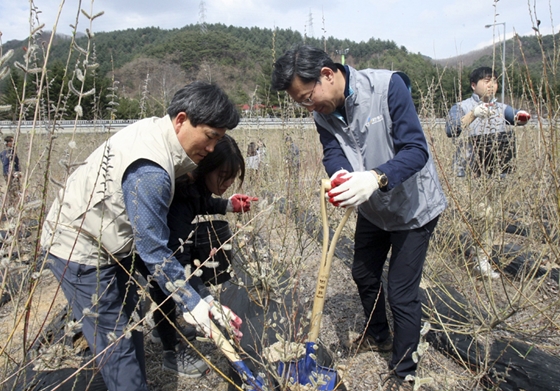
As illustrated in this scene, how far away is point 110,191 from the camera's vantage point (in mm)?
1383

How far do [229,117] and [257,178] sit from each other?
4.84 ft

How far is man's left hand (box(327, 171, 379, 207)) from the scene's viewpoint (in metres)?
1.50

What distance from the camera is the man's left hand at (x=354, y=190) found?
→ 4.92ft

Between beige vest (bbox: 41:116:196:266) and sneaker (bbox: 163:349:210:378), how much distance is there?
2.73ft

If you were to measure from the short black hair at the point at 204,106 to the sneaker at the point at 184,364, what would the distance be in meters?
1.29

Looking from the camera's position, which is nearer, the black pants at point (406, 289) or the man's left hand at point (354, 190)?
the man's left hand at point (354, 190)

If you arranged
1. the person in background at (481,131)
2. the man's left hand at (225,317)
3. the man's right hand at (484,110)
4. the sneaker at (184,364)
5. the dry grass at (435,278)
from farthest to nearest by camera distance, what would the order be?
the person in background at (481,131) → the man's right hand at (484,110) → the sneaker at (184,364) → the dry grass at (435,278) → the man's left hand at (225,317)

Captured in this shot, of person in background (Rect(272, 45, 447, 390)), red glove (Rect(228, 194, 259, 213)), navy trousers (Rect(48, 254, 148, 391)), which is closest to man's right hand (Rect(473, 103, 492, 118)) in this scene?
person in background (Rect(272, 45, 447, 390))

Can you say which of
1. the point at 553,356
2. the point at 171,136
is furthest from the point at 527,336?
the point at 171,136

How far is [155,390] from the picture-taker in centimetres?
201

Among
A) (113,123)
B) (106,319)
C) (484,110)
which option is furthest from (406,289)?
(113,123)

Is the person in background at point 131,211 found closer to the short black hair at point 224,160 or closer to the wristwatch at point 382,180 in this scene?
the short black hair at point 224,160

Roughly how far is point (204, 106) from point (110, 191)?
0.43 meters

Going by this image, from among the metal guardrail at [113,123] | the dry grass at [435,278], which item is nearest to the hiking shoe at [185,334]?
the dry grass at [435,278]
